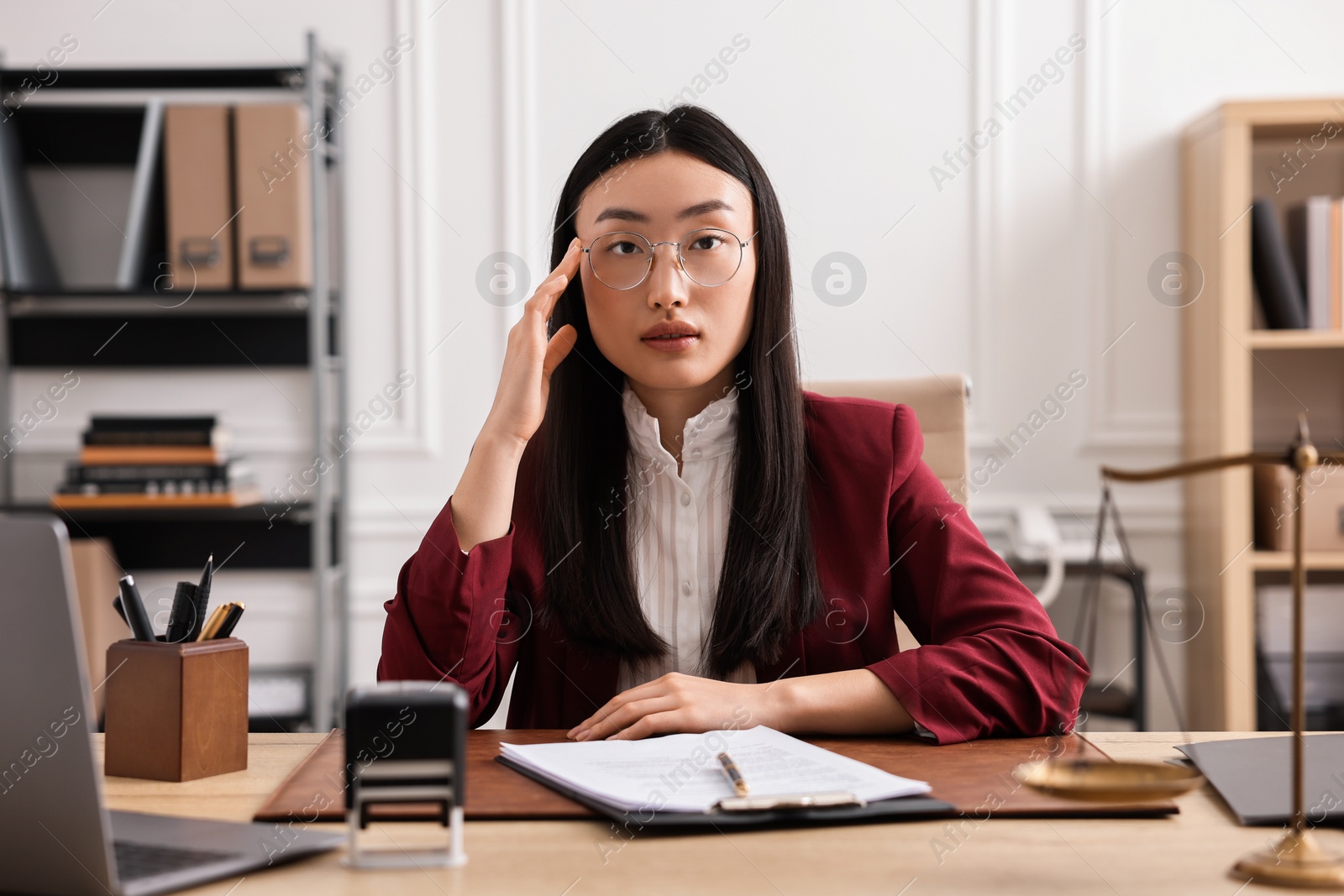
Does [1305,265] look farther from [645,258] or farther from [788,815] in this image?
[788,815]

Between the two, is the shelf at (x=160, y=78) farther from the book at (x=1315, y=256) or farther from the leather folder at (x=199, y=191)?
the book at (x=1315, y=256)

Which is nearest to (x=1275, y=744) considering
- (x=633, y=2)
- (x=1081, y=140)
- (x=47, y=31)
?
(x=1081, y=140)

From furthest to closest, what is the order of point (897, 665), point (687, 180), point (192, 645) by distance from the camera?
point (687, 180)
point (897, 665)
point (192, 645)

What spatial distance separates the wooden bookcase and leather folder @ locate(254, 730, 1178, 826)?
183cm

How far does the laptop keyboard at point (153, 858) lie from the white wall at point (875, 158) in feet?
7.39

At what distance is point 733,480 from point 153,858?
829 millimetres

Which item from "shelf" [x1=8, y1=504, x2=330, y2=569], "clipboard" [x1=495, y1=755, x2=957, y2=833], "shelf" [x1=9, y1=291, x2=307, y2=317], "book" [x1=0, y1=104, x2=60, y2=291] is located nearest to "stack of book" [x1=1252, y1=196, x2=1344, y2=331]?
"clipboard" [x1=495, y1=755, x2=957, y2=833]

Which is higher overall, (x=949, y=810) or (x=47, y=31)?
(x=47, y=31)

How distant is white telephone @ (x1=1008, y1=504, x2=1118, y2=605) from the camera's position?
2574mm

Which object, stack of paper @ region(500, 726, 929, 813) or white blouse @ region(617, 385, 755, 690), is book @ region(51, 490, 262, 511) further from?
stack of paper @ region(500, 726, 929, 813)

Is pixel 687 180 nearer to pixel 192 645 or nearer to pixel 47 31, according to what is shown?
pixel 192 645

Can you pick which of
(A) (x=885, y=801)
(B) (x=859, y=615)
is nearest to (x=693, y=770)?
(A) (x=885, y=801)

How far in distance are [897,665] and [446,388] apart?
208 centimetres

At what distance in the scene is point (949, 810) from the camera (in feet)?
2.60
